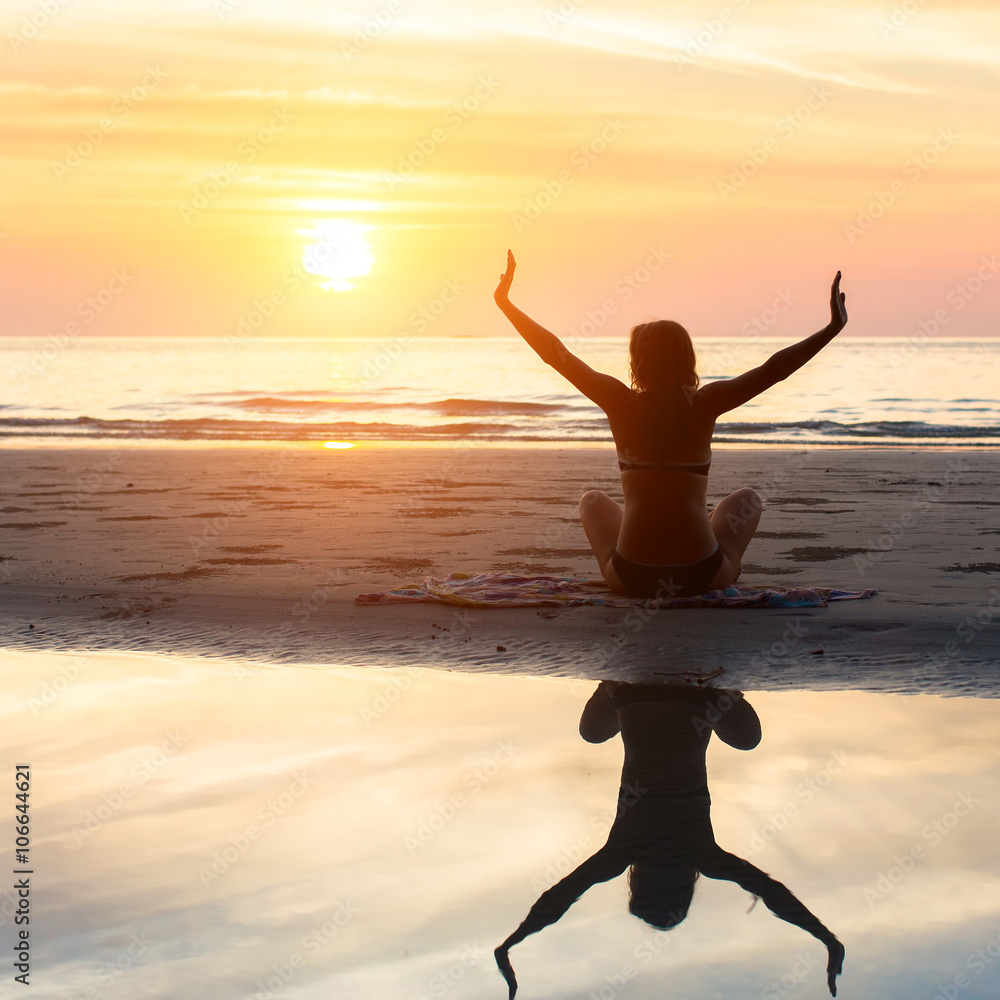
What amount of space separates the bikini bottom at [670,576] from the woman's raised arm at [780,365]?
37.1 inches

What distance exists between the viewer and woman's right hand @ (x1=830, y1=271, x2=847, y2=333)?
18.7 feet

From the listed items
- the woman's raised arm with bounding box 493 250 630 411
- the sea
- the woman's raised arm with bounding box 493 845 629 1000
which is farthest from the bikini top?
the sea

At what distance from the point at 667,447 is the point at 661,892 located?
3.57m

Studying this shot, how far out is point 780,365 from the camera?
5852 mm

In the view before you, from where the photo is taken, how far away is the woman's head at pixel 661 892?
2.98m

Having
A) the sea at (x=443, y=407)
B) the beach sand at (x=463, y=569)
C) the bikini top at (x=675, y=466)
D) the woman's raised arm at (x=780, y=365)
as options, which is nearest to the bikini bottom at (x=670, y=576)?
the beach sand at (x=463, y=569)

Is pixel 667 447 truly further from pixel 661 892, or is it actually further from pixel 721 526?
pixel 661 892

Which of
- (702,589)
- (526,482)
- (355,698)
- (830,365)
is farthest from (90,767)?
(830,365)

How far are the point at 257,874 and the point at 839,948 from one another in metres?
1.54

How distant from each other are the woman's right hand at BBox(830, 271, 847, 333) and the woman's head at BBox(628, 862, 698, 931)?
10.7 feet

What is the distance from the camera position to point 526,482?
14.2 m

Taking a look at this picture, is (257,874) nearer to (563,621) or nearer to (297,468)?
(563,621)

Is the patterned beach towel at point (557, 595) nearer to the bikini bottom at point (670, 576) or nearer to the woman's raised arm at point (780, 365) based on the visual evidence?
the bikini bottom at point (670, 576)

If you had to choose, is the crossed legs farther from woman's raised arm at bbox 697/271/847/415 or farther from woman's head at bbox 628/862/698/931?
woman's head at bbox 628/862/698/931
